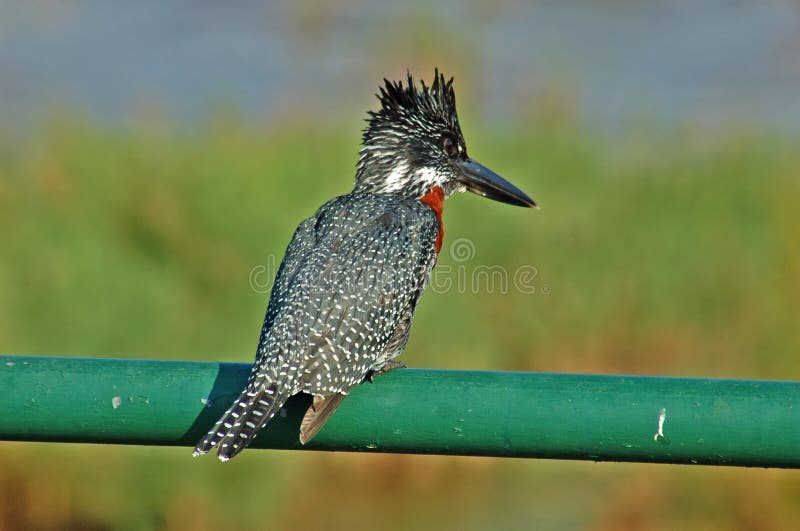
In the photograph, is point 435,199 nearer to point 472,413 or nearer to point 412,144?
point 412,144

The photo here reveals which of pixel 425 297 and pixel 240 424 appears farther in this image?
pixel 425 297

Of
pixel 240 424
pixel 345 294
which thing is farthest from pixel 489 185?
pixel 240 424

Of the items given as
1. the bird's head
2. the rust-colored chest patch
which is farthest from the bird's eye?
the rust-colored chest patch

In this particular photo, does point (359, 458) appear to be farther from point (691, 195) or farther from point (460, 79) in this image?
point (460, 79)

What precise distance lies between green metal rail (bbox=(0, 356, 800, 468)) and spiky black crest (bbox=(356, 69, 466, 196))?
1.69 m

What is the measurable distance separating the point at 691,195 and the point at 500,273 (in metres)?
1.13

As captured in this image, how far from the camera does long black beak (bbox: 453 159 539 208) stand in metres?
3.99

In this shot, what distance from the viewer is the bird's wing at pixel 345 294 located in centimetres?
271

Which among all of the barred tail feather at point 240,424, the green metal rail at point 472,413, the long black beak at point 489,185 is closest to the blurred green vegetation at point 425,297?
the long black beak at point 489,185

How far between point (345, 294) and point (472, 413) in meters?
0.95

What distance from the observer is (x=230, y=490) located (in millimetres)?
4965

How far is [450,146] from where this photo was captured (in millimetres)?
3939

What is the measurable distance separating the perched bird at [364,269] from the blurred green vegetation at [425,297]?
1.65 metres

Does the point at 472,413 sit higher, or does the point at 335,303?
the point at 335,303
